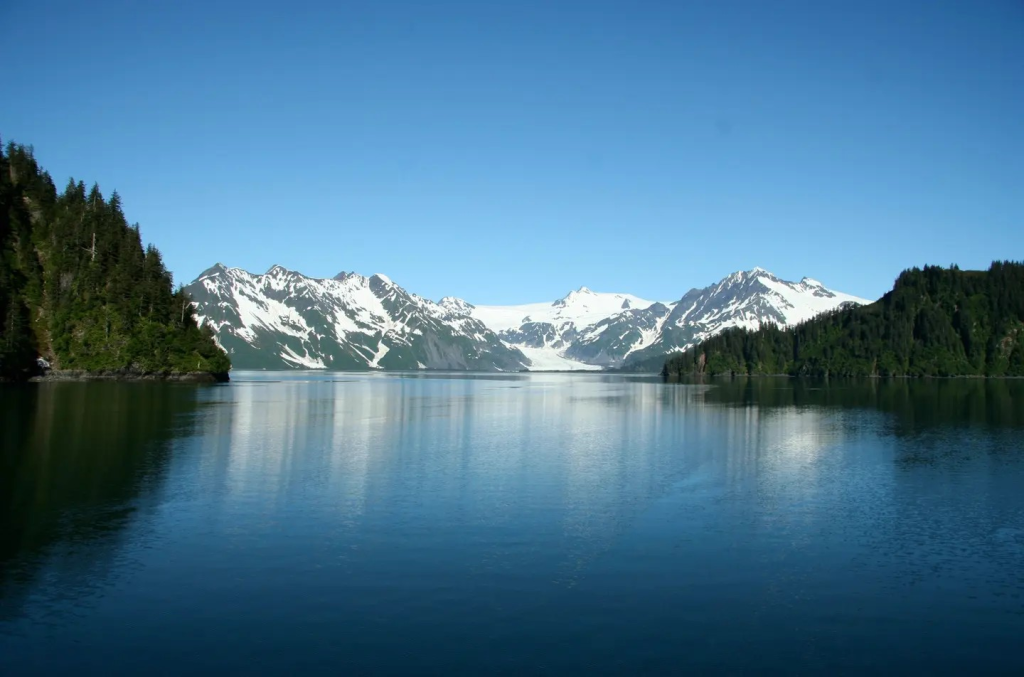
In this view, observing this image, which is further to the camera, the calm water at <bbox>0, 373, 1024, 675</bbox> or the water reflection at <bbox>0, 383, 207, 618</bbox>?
the water reflection at <bbox>0, 383, 207, 618</bbox>

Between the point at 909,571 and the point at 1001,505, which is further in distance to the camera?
the point at 1001,505

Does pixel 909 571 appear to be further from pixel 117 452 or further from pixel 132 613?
pixel 117 452

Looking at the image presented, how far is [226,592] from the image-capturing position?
30188mm

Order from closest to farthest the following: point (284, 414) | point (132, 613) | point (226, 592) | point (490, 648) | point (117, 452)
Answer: point (490, 648) → point (132, 613) → point (226, 592) → point (117, 452) → point (284, 414)

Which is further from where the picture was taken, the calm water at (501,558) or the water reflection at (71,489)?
the water reflection at (71,489)

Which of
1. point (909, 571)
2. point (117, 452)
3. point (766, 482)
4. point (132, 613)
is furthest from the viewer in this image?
point (117, 452)

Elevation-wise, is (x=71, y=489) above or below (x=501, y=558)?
above

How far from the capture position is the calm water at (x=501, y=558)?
2517 centimetres

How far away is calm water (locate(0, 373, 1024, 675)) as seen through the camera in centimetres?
2517

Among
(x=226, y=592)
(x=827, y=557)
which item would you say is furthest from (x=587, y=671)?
(x=827, y=557)

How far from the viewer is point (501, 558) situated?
35.5 metres

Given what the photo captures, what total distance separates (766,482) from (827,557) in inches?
831

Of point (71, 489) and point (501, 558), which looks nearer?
point (501, 558)

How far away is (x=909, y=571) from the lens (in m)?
34.4
